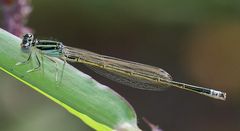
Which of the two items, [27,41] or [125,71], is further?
[125,71]

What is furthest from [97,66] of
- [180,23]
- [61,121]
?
[180,23]

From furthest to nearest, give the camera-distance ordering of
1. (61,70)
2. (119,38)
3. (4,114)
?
(119,38) → (4,114) → (61,70)

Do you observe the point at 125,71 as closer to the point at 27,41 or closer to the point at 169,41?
the point at 27,41

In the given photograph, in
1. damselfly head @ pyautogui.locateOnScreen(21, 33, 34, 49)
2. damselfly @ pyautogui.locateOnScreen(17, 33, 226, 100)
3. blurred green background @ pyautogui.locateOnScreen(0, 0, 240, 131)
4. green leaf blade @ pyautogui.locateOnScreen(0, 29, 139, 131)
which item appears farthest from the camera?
blurred green background @ pyautogui.locateOnScreen(0, 0, 240, 131)

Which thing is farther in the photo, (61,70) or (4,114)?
(4,114)

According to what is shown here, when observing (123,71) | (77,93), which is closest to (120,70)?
(123,71)

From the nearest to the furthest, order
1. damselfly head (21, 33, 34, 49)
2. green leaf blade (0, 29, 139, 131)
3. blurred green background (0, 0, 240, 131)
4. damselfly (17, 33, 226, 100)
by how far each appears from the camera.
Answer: green leaf blade (0, 29, 139, 131) < damselfly head (21, 33, 34, 49) < damselfly (17, 33, 226, 100) < blurred green background (0, 0, 240, 131)

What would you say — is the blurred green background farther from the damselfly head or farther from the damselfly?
the damselfly head

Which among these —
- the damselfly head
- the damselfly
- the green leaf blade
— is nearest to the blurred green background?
the damselfly

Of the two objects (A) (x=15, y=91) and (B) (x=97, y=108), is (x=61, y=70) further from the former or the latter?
(A) (x=15, y=91)
